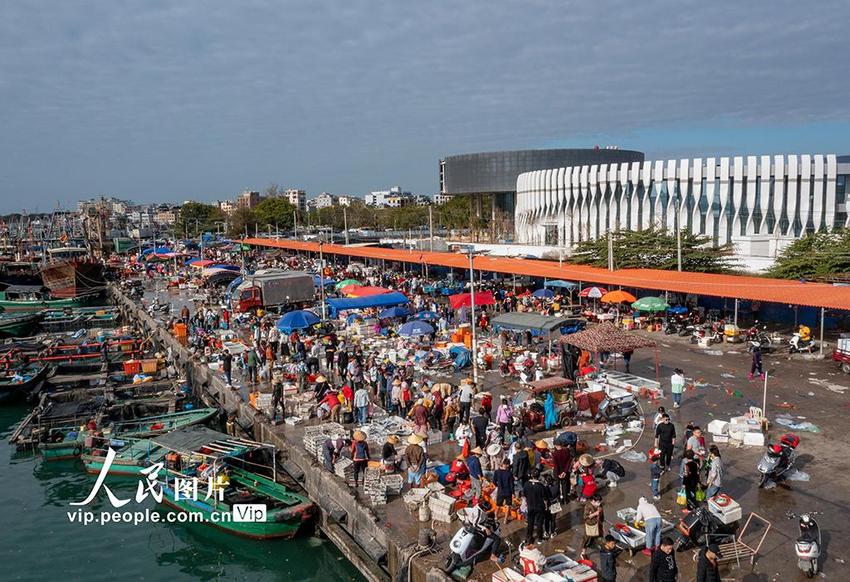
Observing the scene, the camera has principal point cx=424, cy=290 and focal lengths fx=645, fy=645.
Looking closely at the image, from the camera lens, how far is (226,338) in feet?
92.2

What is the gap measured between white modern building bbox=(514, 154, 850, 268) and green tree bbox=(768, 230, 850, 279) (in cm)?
572

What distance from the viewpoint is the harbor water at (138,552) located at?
505 inches

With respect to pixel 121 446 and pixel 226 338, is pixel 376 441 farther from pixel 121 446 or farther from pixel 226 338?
pixel 226 338

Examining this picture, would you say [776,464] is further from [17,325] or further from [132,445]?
[17,325]

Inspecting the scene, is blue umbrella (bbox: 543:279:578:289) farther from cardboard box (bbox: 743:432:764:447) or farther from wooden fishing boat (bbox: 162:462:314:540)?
wooden fishing boat (bbox: 162:462:314:540)

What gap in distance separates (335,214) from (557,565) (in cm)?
12802

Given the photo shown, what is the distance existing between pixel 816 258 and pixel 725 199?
21861 millimetres

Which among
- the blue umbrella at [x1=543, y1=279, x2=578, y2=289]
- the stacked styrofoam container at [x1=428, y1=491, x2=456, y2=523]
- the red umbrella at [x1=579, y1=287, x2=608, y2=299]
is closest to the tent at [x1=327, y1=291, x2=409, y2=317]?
the blue umbrella at [x1=543, y1=279, x2=578, y2=289]

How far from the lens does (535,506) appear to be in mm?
9547

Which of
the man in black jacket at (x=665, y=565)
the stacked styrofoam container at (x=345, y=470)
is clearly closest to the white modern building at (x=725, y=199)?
the stacked styrofoam container at (x=345, y=470)

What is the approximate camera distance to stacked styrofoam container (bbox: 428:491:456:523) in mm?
10711

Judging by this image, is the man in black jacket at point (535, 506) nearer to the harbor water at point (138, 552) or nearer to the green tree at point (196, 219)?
the harbor water at point (138, 552)

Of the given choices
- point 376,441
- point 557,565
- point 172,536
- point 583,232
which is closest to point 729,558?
point 557,565

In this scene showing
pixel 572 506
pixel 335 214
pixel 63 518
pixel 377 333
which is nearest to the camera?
pixel 572 506
